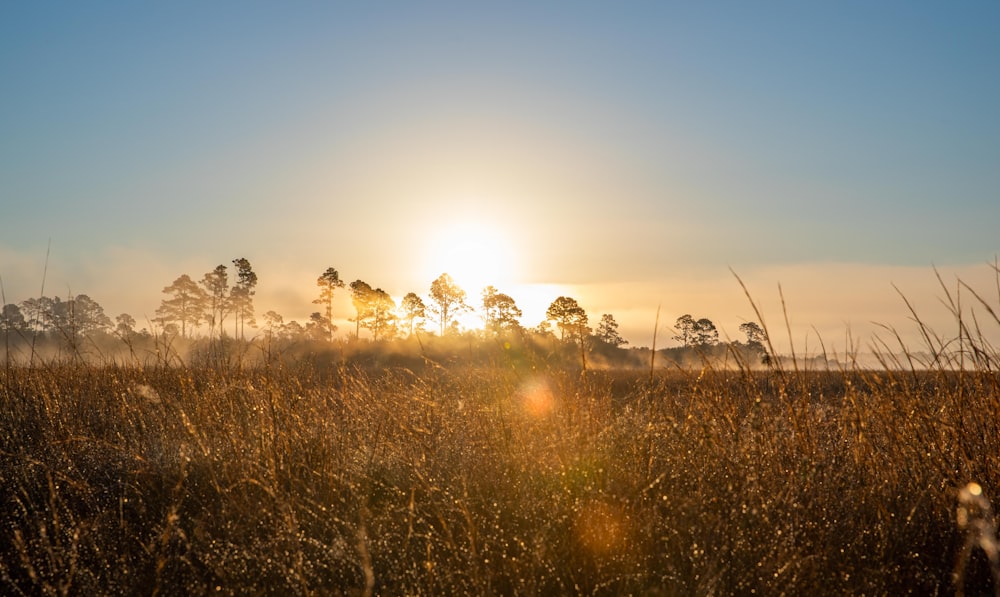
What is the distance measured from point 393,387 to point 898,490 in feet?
17.6

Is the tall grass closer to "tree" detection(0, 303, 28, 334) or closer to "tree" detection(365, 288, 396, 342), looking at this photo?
"tree" detection(0, 303, 28, 334)

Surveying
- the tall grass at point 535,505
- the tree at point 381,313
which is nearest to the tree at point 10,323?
the tall grass at point 535,505

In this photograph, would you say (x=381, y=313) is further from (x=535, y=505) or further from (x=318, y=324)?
(x=535, y=505)

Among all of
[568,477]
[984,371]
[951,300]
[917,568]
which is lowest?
[917,568]

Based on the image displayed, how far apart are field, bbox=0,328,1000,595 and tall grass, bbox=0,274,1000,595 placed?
0.02m

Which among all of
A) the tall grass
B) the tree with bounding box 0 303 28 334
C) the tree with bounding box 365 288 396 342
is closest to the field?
the tall grass

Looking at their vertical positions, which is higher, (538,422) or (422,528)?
(538,422)

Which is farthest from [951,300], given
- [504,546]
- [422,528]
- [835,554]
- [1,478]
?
[1,478]

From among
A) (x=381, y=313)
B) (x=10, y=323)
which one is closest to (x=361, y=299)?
(x=381, y=313)

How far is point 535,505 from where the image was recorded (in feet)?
10.1

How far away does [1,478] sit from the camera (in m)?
4.00

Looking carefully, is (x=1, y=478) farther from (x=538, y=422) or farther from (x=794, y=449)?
(x=794, y=449)

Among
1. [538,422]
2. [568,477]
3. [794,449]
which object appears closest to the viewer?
[568,477]

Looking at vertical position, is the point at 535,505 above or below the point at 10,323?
below
